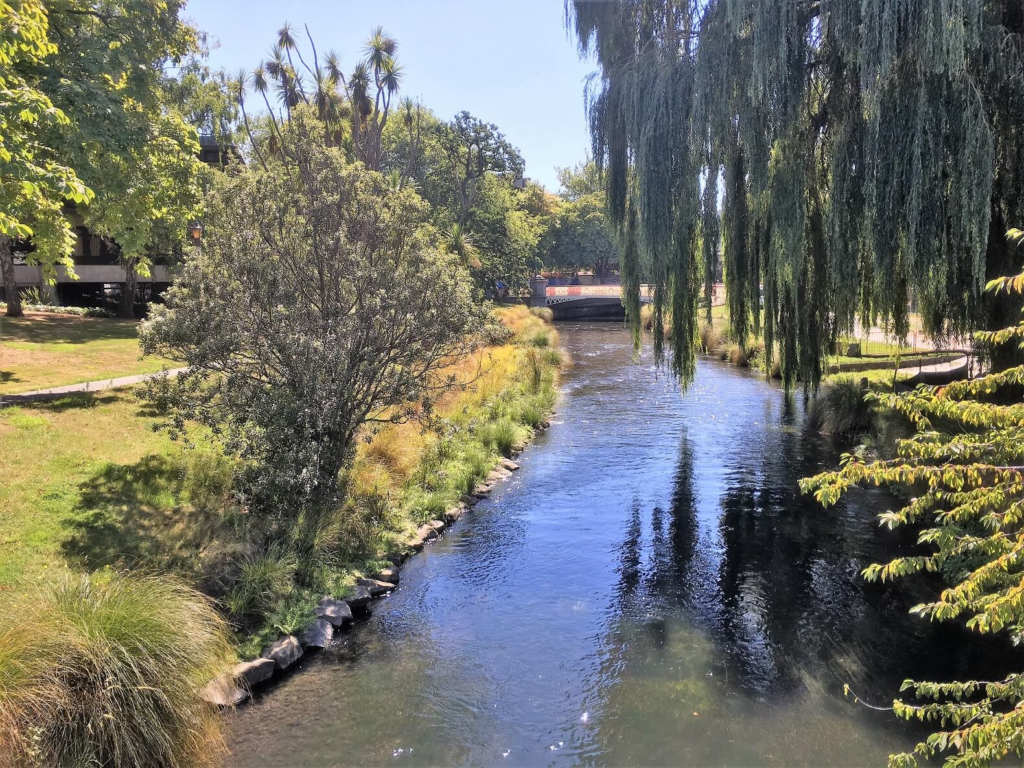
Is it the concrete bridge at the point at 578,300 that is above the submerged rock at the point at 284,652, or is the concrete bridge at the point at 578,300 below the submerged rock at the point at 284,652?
above

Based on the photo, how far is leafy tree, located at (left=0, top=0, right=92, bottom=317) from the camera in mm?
6098

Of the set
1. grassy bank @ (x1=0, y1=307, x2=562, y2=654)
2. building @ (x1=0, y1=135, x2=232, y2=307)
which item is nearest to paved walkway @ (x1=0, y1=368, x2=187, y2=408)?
grassy bank @ (x1=0, y1=307, x2=562, y2=654)

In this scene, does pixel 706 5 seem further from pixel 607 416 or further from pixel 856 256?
pixel 607 416

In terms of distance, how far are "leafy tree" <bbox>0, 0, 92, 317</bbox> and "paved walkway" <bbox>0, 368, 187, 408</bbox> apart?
2395 millimetres

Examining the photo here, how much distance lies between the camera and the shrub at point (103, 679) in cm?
445

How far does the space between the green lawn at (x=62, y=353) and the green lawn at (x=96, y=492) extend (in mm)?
1470

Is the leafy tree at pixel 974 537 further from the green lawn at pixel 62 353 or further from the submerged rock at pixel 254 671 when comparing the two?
the green lawn at pixel 62 353

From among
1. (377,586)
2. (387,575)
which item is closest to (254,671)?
(377,586)

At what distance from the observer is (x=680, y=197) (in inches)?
456

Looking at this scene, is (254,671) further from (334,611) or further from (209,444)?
(209,444)

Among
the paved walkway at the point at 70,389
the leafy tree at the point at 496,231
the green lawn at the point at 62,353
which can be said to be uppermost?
the leafy tree at the point at 496,231

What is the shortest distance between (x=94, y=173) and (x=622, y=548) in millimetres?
10159

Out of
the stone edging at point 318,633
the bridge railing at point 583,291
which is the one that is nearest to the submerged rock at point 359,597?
the stone edging at point 318,633

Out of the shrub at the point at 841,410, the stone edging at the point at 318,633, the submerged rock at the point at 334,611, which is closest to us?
the stone edging at the point at 318,633
